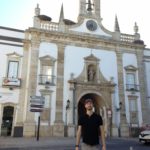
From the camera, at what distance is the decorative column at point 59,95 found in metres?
20.3

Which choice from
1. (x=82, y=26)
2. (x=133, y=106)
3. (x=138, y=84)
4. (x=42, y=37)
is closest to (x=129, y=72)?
(x=138, y=84)

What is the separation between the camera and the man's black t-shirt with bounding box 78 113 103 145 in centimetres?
510

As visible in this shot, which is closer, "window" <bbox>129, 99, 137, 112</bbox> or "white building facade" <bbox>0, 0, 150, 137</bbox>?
"white building facade" <bbox>0, 0, 150, 137</bbox>

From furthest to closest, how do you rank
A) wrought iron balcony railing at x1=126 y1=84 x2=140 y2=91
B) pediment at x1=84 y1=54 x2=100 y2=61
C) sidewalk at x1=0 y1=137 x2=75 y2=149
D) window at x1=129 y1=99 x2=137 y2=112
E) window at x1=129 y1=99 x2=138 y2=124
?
1. wrought iron balcony railing at x1=126 y1=84 x2=140 y2=91
2. window at x1=129 y1=99 x2=137 y2=112
3. pediment at x1=84 y1=54 x2=100 y2=61
4. window at x1=129 y1=99 x2=138 y2=124
5. sidewalk at x1=0 y1=137 x2=75 y2=149

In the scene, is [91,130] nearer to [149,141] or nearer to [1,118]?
[149,141]

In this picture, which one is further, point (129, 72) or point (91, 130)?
point (129, 72)

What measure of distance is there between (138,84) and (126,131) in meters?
5.46

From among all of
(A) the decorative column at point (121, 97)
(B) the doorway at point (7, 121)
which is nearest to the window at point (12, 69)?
(B) the doorway at point (7, 121)

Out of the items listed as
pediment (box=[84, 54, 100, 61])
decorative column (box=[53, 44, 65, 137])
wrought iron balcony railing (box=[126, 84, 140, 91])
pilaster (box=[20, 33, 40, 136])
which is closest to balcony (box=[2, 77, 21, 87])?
pilaster (box=[20, 33, 40, 136])

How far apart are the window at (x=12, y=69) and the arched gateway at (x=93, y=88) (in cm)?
521

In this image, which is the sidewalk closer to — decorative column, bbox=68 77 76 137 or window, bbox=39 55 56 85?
decorative column, bbox=68 77 76 137

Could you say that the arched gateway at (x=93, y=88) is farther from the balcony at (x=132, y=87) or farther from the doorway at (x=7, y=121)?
the doorway at (x=7, y=121)

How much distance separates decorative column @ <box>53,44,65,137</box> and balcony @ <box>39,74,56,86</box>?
0.49m

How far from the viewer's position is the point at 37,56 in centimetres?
2156
